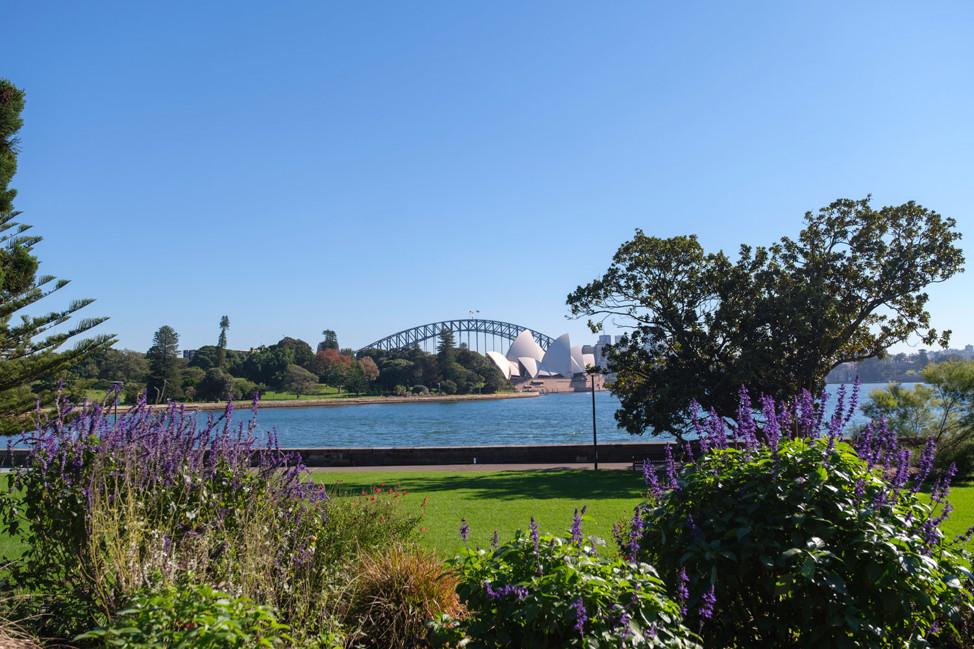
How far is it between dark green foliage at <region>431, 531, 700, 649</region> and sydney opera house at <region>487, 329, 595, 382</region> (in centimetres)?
11645

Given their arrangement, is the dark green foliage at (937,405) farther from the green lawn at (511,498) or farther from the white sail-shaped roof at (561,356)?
the white sail-shaped roof at (561,356)

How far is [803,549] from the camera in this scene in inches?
103

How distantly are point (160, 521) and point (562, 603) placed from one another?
2.29 metres

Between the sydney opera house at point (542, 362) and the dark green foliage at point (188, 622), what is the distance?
117 meters

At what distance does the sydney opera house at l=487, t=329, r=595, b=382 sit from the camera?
→ 406ft

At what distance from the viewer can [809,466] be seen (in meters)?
2.85

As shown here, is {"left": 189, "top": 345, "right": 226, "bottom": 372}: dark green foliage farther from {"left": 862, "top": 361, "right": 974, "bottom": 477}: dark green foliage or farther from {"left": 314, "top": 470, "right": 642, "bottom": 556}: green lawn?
{"left": 862, "top": 361, "right": 974, "bottom": 477}: dark green foliage

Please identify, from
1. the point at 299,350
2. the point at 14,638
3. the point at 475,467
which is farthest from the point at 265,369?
the point at 14,638

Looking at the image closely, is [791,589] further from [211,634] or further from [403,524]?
[403,524]

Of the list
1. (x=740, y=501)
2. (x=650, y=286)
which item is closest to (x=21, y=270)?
(x=740, y=501)

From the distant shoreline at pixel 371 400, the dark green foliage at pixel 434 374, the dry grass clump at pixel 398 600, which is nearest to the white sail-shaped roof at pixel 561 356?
the distant shoreline at pixel 371 400

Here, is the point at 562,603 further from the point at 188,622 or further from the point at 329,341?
the point at 329,341

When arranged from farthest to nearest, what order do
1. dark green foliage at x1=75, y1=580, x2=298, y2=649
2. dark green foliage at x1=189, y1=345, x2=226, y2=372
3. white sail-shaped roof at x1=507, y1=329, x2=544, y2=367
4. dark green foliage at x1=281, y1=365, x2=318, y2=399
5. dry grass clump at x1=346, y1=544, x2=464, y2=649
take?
white sail-shaped roof at x1=507, y1=329, x2=544, y2=367, dark green foliage at x1=281, y1=365, x2=318, y2=399, dark green foliage at x1=189, y1=345, x2=226, y2=372, dry grass clump at x1=346, y1=544, x2=464, y2=649, dark green foliage at x1=75, y1=580, x2=298, y2=649

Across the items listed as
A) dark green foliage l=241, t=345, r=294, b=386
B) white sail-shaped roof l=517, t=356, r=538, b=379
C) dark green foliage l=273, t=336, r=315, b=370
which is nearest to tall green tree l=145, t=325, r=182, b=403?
dark green foliage l=241, t=345, r=294, b=386
